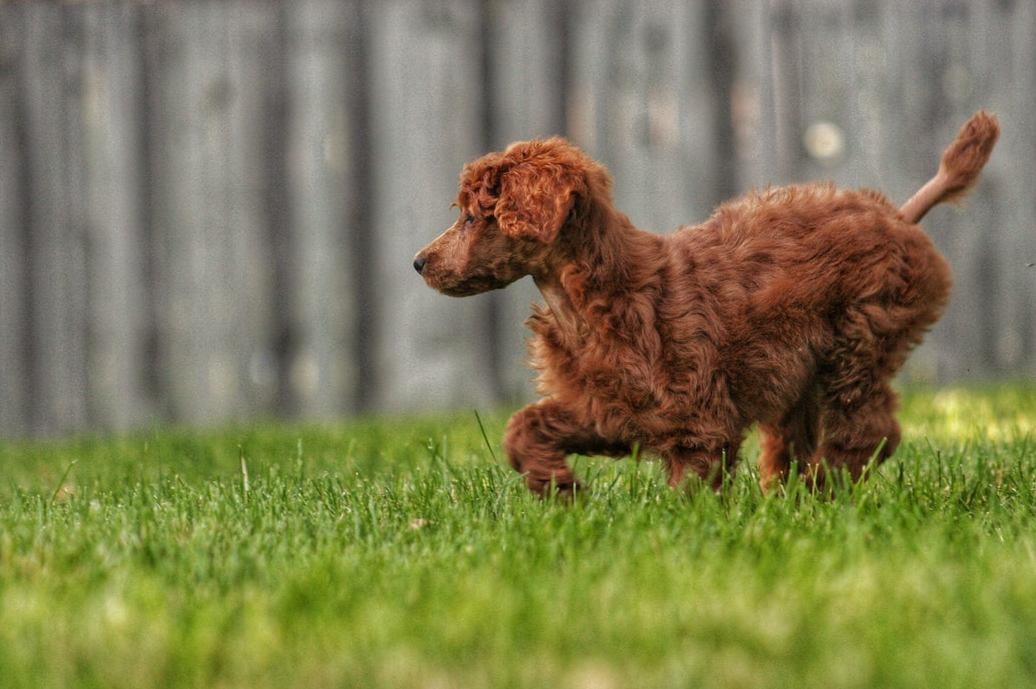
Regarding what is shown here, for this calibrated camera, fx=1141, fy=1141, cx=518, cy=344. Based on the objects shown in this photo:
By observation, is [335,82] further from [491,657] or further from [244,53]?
[491,657]

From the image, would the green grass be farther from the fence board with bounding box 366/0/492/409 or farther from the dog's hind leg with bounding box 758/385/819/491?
the fence board with bounding box 366/0/492/409

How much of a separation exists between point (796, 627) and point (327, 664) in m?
0.74

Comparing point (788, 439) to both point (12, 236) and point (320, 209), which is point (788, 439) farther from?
point (12, 236)

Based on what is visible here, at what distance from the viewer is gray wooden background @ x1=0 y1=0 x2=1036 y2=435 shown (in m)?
6.38

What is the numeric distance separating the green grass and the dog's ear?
705 millimetres

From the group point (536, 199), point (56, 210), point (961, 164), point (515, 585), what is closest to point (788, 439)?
point (961, 164)

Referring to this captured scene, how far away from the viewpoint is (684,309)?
3.03 meters

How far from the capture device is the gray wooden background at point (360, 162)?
6383 millimetres

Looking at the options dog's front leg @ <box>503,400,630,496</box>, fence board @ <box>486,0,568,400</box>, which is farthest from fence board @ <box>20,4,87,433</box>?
dog's front leg @ <box>503,400,630,496</box>

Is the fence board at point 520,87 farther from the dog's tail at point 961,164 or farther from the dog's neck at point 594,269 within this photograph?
the dog's neck at point 594,269

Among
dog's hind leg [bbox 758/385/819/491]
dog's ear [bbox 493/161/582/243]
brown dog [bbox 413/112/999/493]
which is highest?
dog's ear [bbox 493/161/582/243]

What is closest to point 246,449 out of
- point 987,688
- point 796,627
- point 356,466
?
point 356,466

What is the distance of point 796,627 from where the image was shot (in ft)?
6.02

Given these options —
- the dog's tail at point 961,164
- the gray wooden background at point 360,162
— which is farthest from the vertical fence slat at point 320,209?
the dog's tail at point 961,164
